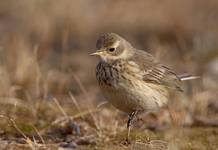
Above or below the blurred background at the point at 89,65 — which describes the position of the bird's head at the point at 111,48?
above

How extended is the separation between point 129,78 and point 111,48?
17.3 inches

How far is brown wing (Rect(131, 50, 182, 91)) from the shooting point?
6.41 metres

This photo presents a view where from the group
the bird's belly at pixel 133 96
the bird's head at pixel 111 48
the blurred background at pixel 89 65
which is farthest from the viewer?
the blurred background at pixel 89 65

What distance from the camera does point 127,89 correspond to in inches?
236

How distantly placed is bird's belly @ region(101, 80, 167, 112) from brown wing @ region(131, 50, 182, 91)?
5.6 inches

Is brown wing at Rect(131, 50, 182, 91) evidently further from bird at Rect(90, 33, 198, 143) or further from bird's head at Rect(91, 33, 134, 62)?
bird's head at Rect(91, 33, 134, 62)

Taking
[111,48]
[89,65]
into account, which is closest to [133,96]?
[111,48]

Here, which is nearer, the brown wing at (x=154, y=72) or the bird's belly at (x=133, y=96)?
the bird's belly at (x=133, y=96)

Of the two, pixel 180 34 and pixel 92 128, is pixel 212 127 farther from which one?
pixel 180 34

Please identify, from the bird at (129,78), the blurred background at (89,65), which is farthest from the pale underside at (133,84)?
the blurred background at (89,65)

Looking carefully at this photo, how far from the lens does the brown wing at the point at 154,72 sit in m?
6.41

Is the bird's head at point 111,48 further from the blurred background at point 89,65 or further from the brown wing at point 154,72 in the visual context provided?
the blurred background at point 89,65

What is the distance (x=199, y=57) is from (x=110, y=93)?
4.28 meters

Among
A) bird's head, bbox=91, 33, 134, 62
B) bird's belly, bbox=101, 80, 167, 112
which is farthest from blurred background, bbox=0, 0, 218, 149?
bird's head, bbox=91, 33, 134, 62
